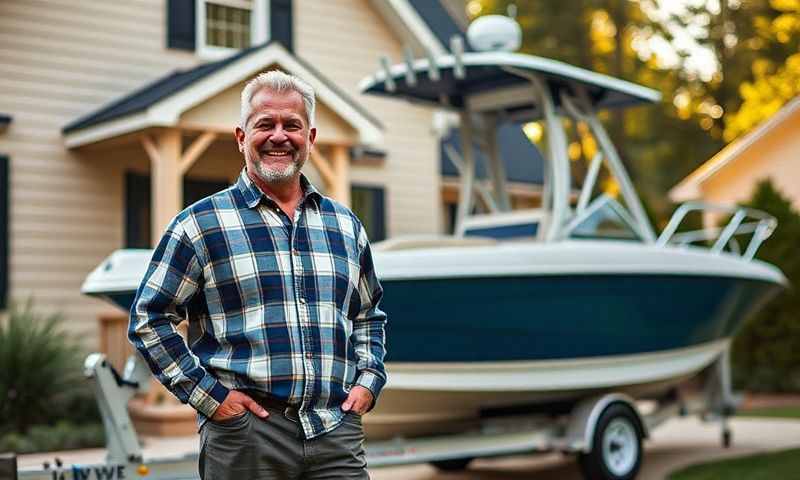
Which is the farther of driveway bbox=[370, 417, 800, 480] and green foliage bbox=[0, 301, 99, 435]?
green foliage bbox=[0, 301, 99, 435]

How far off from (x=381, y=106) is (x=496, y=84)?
5464 mm

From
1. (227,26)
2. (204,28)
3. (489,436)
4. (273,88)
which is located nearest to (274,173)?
(273,88)

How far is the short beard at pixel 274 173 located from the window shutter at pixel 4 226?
8122 mm

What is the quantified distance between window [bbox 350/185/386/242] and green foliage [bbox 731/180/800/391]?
16.7 ft

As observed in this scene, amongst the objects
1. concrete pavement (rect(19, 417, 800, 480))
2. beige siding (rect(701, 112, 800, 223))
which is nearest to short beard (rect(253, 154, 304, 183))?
concrete pavement (rect(19, 417, 800, 480))

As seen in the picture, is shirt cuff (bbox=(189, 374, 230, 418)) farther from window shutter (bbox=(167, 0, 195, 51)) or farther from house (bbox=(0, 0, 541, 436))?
window shutter (bbox=(167, 0, 195, 51))

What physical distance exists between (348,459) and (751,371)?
12.9 meters

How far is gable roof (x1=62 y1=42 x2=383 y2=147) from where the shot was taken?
10.5 meters

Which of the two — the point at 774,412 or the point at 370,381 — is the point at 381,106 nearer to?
the point at 774,412

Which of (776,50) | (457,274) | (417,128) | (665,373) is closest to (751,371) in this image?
(417,128)

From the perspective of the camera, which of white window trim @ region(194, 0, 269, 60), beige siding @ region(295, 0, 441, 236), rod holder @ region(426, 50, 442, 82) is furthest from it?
beige siding @ region(295, 0, 441, 236)

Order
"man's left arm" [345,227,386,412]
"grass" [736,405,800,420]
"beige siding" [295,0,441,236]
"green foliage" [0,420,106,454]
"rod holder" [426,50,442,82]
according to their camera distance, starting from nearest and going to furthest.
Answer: "man's left arm" [345,227,386,412], "rod holder" [426,50,442,82], "green foliage" [0,420,106,454], "grass" [736,405,800,420], "beige siding" [295,0,441,236]

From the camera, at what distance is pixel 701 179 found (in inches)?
858

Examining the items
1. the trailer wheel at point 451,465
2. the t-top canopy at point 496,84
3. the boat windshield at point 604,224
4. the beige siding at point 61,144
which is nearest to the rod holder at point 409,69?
the t-top canopy at point 496,84
